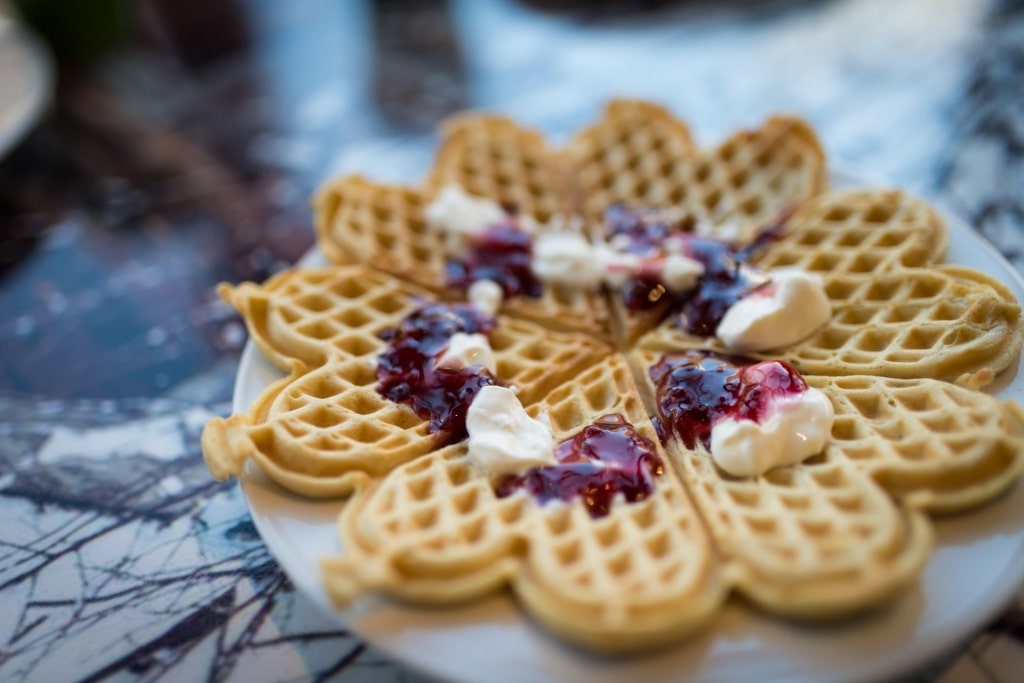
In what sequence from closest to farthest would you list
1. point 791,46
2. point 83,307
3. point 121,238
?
point 83,307 < point 121,238 < point 791,46

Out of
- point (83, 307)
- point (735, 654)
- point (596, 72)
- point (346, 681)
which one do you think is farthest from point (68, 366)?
point (596, 72)

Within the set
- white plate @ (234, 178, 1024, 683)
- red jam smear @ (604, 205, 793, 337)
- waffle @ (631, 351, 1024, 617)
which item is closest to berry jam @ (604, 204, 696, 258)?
red jam smear @ (604, 205, 793, 337)

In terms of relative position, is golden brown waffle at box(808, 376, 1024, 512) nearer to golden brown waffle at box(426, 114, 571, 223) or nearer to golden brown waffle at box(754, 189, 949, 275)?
golden brown waffle at box(754, 189, 949, 275)

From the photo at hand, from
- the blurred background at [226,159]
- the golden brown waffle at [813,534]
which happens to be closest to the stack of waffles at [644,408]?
the golden brown waffle at [813,534]

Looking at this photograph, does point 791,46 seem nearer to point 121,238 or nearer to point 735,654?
point 121,238

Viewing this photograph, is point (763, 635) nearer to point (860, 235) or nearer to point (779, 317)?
point (779, 317)

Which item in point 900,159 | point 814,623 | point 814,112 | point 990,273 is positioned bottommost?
point 814,623
